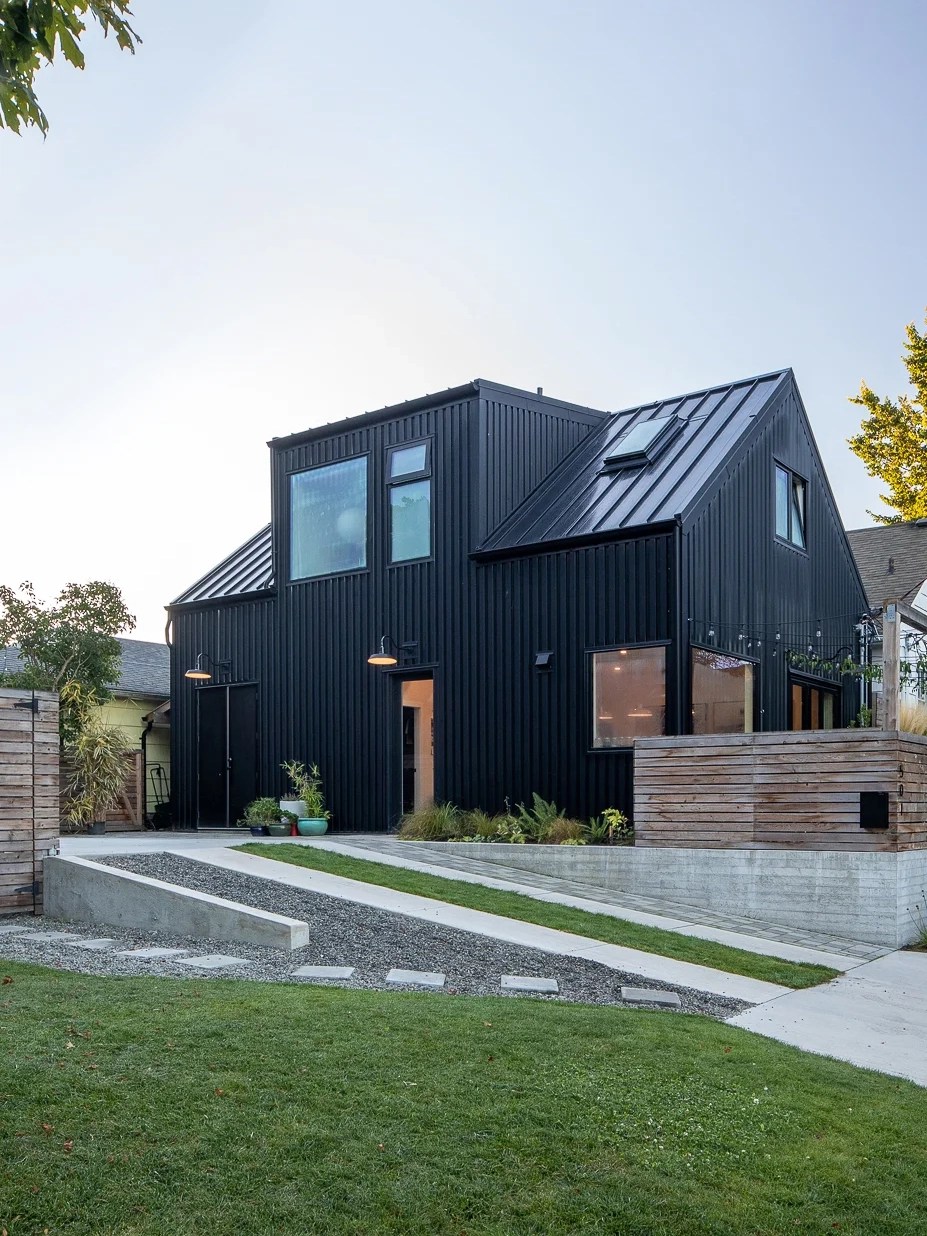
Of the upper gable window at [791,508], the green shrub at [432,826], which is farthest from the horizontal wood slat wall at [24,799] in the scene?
the upper gable window at [791,508]

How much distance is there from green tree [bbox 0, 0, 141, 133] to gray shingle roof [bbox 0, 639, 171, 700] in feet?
52.8

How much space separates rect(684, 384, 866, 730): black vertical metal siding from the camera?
43.2ft

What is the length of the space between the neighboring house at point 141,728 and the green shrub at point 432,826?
253 inches

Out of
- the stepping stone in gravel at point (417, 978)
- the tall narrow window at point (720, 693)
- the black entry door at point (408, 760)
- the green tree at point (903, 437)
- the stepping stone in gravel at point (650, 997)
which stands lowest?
the stepping stone in gravel at point (650, 997)

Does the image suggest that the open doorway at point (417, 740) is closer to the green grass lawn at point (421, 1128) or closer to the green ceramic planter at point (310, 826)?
the green ceramic planter at point (310, 826)

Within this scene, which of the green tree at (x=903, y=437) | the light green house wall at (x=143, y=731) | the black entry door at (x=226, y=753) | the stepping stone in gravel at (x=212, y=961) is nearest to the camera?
the stepping stone in gravel at (x=212, y=961)

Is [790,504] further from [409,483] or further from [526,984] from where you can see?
[526,984]

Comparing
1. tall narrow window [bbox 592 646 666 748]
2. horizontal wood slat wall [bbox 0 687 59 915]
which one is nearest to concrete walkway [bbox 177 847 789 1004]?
horizontal wood slat wall [bbox 0 687 59 915]

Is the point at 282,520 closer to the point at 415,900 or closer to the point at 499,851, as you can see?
the point at 499,851

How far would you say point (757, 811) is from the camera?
10.9 metres

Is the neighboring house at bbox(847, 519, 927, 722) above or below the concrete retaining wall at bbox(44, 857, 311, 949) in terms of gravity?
above

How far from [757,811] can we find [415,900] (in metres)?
3.55

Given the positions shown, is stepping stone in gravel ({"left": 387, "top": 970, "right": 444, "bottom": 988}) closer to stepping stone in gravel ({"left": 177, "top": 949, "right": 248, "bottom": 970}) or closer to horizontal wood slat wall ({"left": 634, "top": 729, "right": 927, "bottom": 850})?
stepping stone in gravel ({"left": 177, "top": 949, "right": 248, "bottom": 970})

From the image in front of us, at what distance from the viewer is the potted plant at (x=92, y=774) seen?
16906mm
